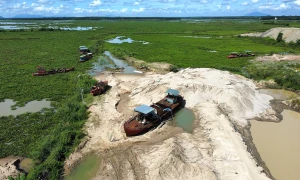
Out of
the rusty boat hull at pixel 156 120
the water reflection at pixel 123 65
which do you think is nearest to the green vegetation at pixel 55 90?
the water reflection at pixel 123 65

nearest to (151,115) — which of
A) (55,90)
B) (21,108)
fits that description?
(21,108)

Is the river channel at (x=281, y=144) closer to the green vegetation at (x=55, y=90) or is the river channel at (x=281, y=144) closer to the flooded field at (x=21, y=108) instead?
the green vegetation at (x=55, y=90)

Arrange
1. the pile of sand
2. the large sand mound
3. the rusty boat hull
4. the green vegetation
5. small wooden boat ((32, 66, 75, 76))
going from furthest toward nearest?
the large sand mound → small wooden boat ((32, 66, 75, 76)) → the rusty boat hull → the green vegetation → the pile of sand

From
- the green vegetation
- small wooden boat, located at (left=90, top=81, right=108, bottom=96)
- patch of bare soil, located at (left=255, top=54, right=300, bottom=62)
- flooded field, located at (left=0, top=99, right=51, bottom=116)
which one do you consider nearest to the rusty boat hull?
the green vegetation

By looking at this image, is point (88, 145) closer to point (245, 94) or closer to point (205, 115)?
point (205, 115)

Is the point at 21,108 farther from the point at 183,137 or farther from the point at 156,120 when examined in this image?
the point at 183,137

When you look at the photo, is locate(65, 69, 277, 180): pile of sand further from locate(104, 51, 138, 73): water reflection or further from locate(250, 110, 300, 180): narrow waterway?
locate(104, 51, 138, 73): water reflection
